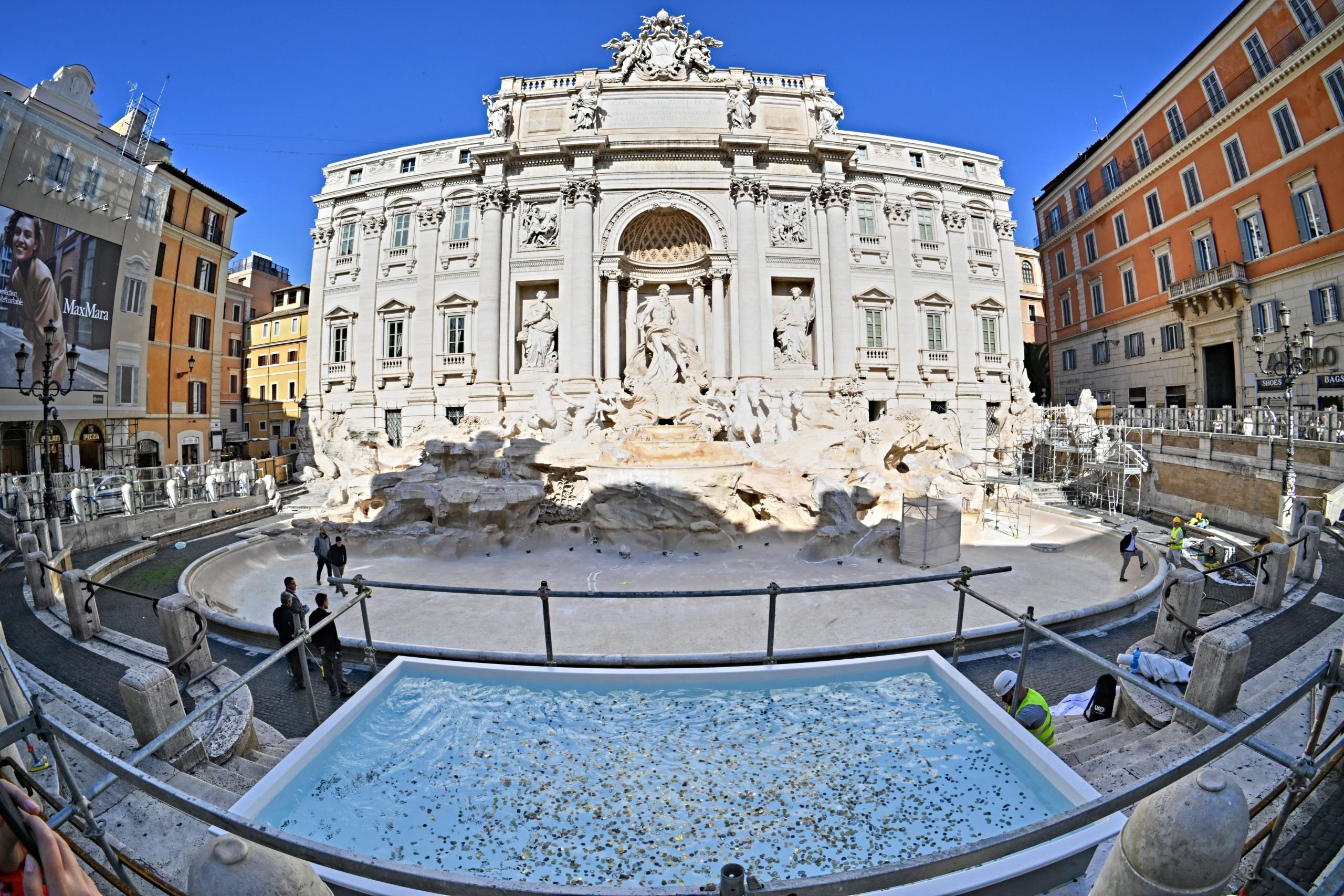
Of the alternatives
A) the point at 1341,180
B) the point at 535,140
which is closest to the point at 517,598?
the point at 535,140

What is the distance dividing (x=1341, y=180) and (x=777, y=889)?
27164 mm

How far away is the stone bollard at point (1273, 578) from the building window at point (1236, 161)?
890 inches

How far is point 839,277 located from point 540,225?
13402 millimetres

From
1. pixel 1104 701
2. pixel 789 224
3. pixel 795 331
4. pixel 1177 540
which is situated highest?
pixel 789 224

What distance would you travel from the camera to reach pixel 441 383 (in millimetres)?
26031

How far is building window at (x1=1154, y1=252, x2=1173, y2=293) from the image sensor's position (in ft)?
81.8

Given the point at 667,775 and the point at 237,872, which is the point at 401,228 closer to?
the point at 667,775

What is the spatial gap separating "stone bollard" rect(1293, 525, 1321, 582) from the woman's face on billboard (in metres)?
30.6

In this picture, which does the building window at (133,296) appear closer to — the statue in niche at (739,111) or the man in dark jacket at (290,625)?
the man in dark jacket at (290,625)

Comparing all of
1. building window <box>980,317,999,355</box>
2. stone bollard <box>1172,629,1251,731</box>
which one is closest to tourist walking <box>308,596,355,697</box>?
stone bollard <box>1172,629,1251,731</box>

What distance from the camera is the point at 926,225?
27.6 m

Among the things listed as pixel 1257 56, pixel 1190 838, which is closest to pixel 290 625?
pixel 1190 838

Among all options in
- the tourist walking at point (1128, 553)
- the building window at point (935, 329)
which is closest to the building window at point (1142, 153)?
the building window at point (935, 329)

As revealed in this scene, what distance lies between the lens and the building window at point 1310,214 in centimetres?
1827
